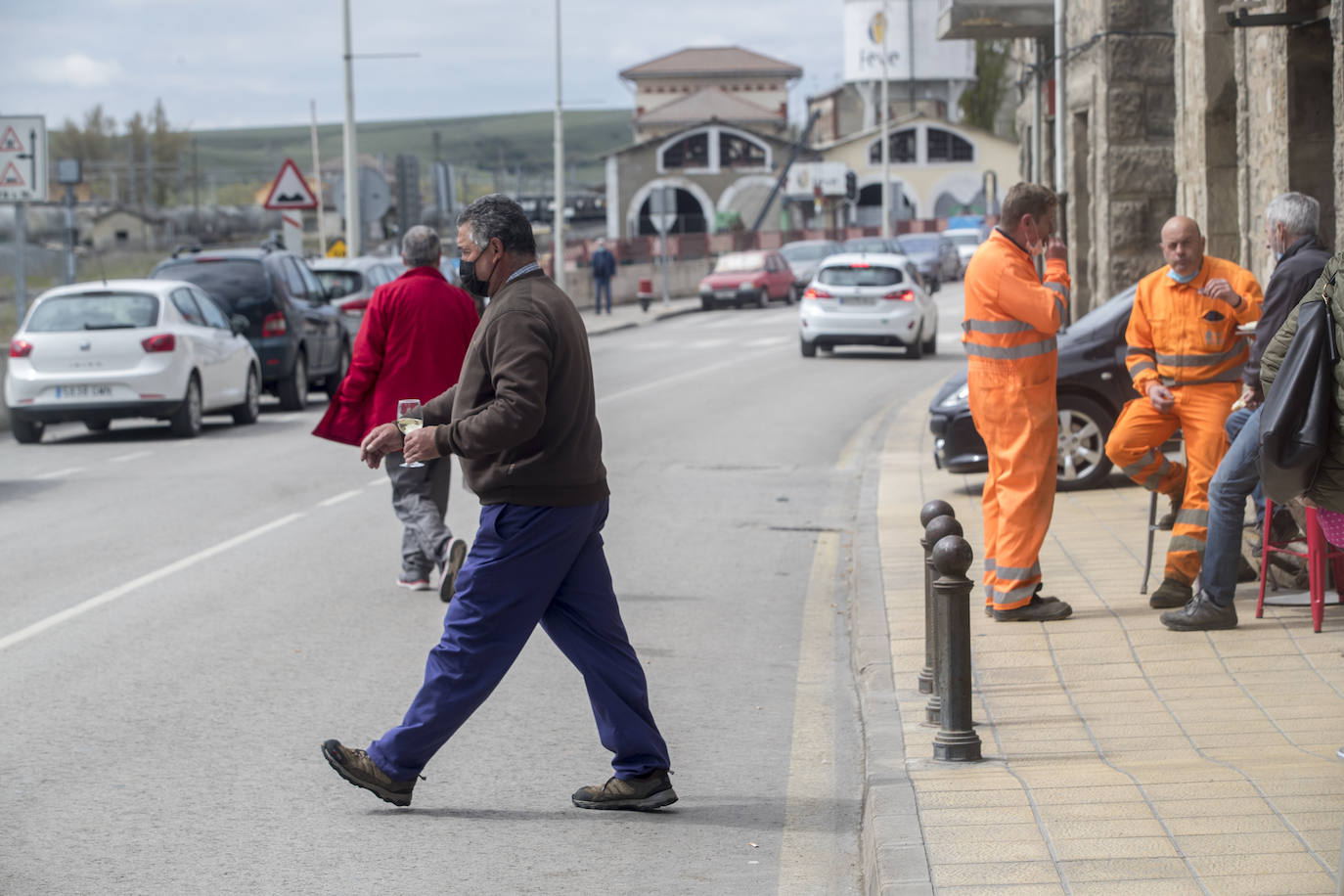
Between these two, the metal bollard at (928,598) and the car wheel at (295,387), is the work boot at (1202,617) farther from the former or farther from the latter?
the car wheel at (295,387)

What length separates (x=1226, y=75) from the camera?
13070 millimetres

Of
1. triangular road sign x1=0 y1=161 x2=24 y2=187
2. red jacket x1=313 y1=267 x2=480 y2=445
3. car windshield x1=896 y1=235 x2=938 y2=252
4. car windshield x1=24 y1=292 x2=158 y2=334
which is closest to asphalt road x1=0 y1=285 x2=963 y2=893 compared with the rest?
red jacket x1=313 y1=267 x2=480 y2=445

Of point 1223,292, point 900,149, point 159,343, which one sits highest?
point 900,149

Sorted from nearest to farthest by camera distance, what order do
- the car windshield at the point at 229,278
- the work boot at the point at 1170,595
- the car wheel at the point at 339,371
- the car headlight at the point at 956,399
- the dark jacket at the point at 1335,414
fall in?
1. the dark jacket at the point at 1335,414
2. the work boot at the point at 1170,595
3. the car headlight at the point at 956,399
4. the car windshield at the point at 229,278
5. the car wheel at the point at 339,371

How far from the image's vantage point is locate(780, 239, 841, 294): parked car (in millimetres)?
50250

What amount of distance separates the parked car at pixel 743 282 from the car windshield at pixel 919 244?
620 centimetres

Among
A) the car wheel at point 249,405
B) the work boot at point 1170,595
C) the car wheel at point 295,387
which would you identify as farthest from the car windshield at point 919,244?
the work boot at point 1170,595

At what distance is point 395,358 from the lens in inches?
356

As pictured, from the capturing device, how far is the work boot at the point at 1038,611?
7.99m

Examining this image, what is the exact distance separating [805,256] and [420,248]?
4336cm

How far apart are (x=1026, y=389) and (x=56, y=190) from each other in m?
115

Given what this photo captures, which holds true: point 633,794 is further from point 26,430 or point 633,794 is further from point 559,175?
point 559,175

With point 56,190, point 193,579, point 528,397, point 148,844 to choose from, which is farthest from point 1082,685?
point 56,190

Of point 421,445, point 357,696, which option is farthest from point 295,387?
point 421,445
